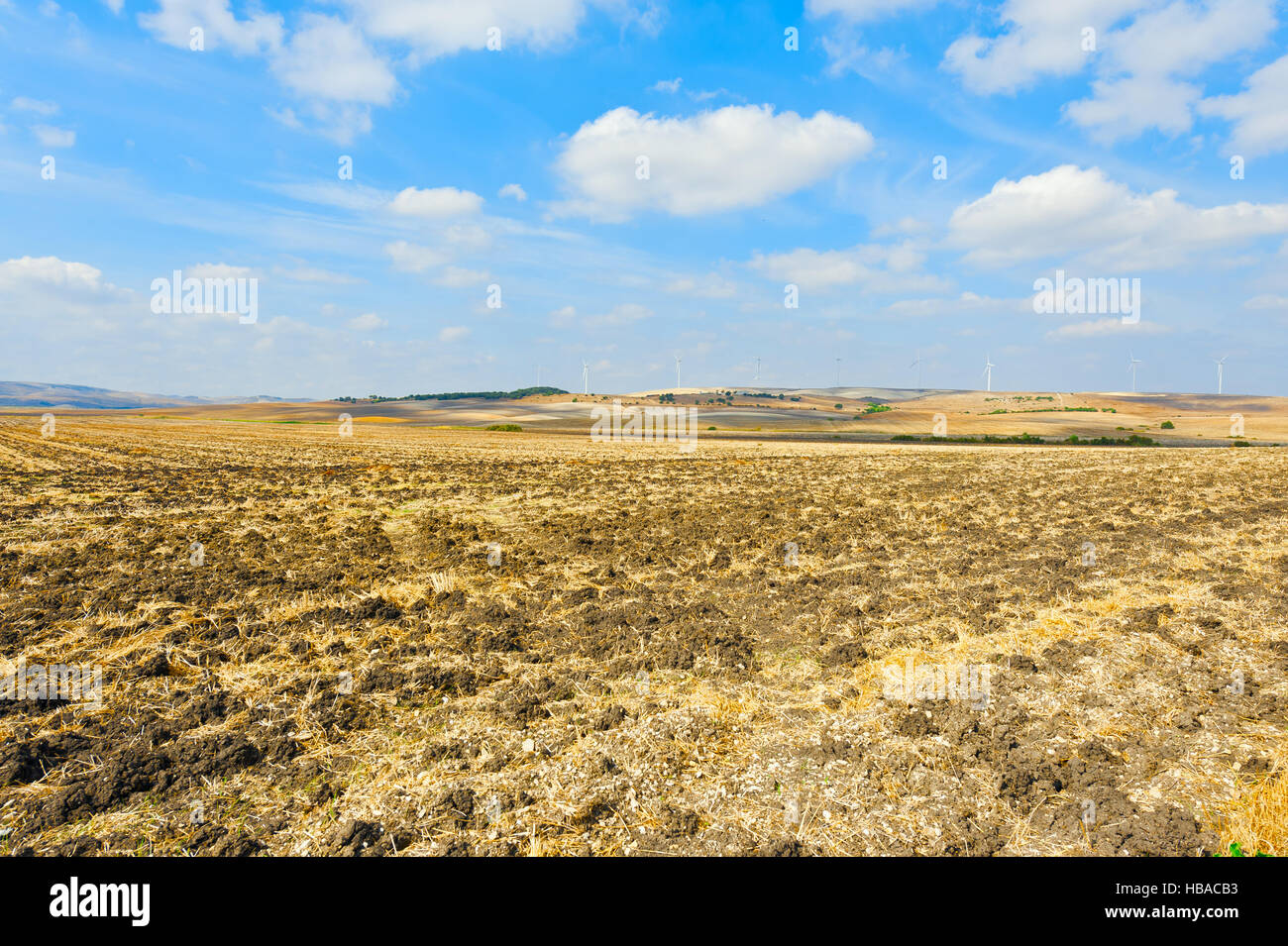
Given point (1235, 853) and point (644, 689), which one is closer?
point (1235, 853)

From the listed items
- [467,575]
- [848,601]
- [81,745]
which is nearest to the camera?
[81,745]

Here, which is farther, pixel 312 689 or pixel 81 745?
pixel 312 689

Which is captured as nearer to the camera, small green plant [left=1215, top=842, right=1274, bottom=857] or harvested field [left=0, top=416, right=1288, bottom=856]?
small green plant [left=1215, top=842, right=1274, bottom=857]

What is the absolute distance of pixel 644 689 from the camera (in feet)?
23.8

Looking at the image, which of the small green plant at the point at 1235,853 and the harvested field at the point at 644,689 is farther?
the harvested field at the point at 644,689

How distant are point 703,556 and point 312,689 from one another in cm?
872

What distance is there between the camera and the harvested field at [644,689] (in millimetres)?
4801

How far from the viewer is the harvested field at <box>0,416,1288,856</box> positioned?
4801mm

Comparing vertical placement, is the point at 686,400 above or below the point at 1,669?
above
